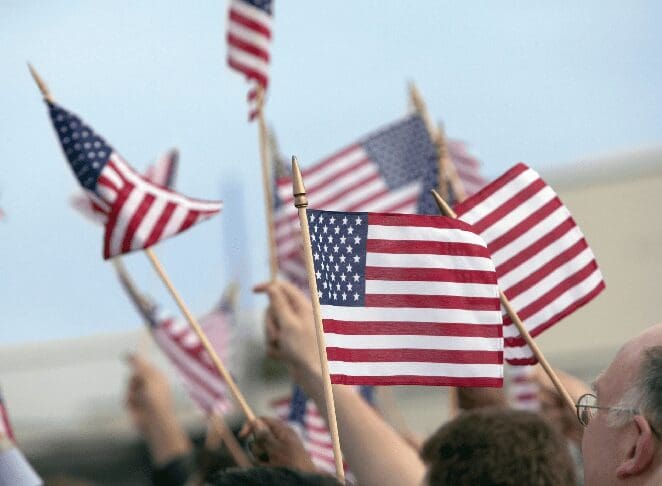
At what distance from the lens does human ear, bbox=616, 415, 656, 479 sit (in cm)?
361

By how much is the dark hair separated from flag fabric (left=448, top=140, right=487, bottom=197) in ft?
23.3

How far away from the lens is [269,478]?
111 inches

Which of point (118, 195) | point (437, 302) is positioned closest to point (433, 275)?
point (437, 302)

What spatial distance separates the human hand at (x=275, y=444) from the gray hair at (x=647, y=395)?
1.23 meters

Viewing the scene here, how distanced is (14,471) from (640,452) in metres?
2.37

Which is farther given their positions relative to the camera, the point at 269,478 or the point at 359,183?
the point at 359,183

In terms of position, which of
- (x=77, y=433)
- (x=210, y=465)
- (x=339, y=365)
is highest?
(x=339, y=365)

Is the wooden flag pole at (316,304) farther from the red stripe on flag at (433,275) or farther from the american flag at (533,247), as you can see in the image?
the american flag at (533,247)

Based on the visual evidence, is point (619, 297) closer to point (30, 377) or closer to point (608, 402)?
point (30, 377)

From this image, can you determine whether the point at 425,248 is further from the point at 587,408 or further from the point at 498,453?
the point at 498,453

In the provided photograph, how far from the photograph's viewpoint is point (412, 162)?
27.2 feet

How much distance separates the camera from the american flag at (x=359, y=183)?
8.41 metres

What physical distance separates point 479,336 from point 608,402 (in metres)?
0.97

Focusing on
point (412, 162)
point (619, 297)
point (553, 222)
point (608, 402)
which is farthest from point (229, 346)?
point (619, 297)
